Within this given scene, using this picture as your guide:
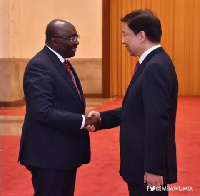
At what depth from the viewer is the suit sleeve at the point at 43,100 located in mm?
2750

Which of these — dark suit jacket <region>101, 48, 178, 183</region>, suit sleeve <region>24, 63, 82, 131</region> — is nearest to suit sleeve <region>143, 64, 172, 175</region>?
dark suit jacket <region>101, 48, 178, 183</region>

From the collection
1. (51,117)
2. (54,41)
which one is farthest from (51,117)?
(54,41)

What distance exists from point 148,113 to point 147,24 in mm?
478

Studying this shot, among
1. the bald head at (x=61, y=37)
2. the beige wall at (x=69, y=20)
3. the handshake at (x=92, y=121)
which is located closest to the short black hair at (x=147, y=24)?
the bald head at (x=61, y=37)

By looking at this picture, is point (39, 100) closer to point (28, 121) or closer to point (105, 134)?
point (28, 121)

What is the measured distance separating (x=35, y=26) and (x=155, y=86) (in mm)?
12458

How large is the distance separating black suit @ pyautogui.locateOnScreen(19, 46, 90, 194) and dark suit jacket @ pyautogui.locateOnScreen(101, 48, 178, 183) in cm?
43

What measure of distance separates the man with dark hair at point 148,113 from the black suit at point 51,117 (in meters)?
0.43

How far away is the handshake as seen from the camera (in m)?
2.92

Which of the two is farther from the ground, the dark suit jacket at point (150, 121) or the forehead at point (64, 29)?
the forehead at point (64, 29)

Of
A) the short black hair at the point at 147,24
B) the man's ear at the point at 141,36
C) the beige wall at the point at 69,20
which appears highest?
the short black hair at the point at 147,24

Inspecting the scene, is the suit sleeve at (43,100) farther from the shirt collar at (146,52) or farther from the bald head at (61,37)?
the shirt collar at (146,52)

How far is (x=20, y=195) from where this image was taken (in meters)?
4.51

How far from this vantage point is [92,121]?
2977mm
